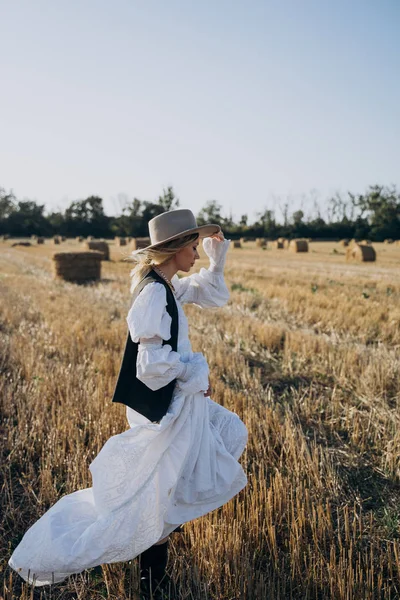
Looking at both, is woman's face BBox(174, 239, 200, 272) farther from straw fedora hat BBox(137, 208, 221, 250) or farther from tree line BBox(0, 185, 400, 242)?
tree line BBox(0, 185, 400, 242)

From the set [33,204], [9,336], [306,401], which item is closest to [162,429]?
[306,401]

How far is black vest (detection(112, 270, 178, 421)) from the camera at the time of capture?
94.8 inches

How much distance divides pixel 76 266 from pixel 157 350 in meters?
13.3

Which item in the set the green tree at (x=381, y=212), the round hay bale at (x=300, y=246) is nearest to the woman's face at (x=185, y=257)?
the round hay bale at (x=300, y=246)

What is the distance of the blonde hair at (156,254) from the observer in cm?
256

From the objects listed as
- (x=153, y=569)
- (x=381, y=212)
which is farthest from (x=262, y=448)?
(x=381, y=212)

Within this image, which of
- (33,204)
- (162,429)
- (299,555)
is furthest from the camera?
(33,204)

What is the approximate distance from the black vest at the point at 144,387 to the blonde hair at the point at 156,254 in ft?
0.27

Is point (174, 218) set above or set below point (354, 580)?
above

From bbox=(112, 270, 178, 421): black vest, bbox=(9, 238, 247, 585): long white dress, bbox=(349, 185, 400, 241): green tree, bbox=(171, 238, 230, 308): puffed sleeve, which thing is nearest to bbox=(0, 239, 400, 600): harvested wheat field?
bbox=(9, 238, 247, 585): long white dress

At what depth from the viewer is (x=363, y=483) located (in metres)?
3.31

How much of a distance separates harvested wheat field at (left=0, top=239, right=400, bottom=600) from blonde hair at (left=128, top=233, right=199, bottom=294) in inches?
53.3

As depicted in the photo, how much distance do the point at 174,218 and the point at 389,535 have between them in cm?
204

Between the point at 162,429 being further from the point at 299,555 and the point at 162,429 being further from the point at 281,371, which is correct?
the point at 281,371
